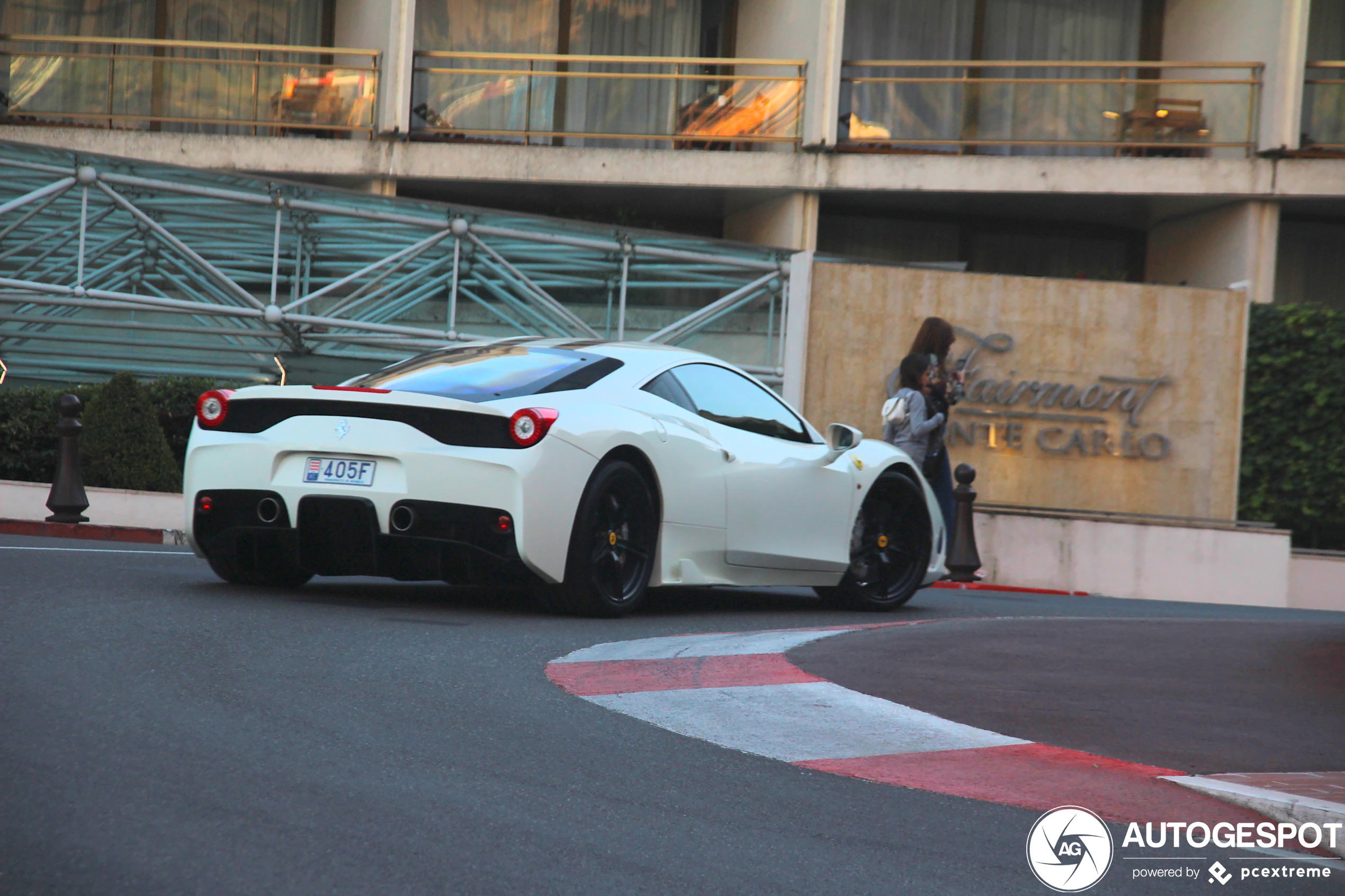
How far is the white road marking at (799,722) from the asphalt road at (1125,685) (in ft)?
0.53

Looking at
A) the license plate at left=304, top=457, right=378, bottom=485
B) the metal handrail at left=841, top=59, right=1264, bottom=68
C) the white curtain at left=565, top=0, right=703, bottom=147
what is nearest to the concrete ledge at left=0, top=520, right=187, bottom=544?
the license plate at left=304, top=457, right=378, bottom=485

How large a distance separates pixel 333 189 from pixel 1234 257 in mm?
12000

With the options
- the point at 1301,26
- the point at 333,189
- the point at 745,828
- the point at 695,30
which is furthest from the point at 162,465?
the point at 1301,26

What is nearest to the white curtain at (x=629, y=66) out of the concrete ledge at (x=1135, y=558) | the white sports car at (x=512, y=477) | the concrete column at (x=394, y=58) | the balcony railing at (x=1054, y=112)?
the concrete column at (x=394, y=58)

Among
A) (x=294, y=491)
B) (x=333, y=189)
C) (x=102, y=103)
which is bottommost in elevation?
(x=294, y=491)

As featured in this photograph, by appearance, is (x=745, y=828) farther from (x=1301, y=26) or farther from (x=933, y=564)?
(x=1301, y=26)

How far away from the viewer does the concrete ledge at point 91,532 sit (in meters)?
10.4

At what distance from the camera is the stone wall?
17000 millimetres

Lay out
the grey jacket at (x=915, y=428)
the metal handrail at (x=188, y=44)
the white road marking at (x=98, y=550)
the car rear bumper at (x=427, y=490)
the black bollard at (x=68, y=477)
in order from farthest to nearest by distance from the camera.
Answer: the metal handrail at (x=188, y=44) → the black bollard at (x=68, y=477) → the grey jacket at (x=915, y=428) → the white road marking at (x=98, y=550) → the car rear bumper at (x=427, y=490)

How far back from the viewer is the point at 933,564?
328 inches

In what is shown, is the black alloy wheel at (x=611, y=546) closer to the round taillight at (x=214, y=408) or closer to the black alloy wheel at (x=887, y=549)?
the round taillight at (x=214, y=408)

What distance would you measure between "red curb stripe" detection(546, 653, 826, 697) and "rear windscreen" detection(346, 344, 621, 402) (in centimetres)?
145

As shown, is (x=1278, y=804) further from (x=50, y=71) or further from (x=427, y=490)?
(x=50, y=71)

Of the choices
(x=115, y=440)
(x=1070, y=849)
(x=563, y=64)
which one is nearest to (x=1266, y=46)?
(x=563, y=64)
